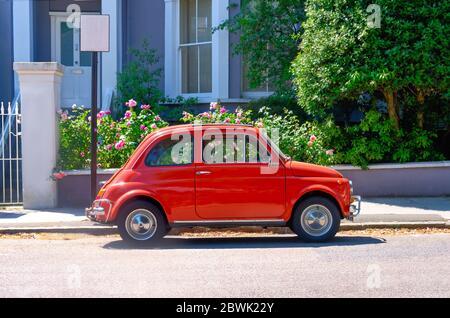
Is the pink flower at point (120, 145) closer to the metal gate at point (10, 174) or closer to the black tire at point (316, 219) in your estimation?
the metal gate at point (10, 174)

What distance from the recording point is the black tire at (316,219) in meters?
10.2

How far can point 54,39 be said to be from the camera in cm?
1994

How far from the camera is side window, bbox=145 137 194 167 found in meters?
10.3

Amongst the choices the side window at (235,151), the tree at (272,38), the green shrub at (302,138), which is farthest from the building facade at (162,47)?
the side window at (235,151)

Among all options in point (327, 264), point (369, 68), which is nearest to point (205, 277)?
point (327, 264)

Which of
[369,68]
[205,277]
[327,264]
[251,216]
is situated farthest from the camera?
[369,68]

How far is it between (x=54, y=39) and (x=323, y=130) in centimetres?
903

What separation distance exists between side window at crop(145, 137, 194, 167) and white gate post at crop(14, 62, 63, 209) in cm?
405

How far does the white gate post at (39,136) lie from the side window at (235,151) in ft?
14.9

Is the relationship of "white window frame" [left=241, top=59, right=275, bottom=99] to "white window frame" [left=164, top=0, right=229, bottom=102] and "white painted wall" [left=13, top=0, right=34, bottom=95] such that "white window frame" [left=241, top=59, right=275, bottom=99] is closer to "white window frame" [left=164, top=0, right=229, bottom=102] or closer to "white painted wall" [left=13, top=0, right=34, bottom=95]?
"white window frame" [left=164, top=0, right=229, bottom=102]

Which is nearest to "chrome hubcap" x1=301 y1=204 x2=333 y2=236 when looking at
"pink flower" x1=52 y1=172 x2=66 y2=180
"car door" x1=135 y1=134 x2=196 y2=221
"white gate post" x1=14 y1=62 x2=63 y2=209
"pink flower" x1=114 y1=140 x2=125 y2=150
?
"car door" x1=135 y1=134 x2=196 y2=221

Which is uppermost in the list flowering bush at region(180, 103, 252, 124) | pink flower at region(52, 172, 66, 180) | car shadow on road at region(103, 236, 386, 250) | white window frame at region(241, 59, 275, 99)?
white window frame at region(241, 59, 275, 99)

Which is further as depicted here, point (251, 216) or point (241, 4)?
point (241, 4)

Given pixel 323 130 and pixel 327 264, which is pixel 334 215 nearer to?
pixel 327 264
